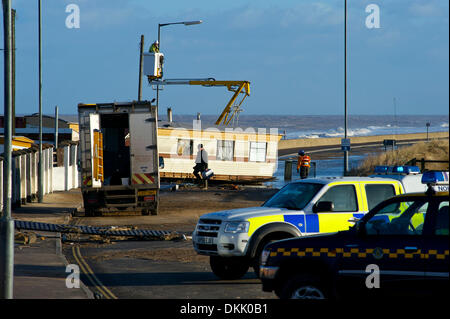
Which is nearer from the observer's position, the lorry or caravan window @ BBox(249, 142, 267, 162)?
the lorry

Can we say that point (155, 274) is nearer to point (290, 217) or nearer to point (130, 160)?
point (290, 217)

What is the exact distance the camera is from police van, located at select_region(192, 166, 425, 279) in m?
12.8

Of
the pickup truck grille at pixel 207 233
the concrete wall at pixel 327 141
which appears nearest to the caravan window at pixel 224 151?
the pickup truck grille at pixel 207 233

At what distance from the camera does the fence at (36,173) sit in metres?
26.2

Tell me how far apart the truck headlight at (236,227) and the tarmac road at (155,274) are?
0.89m

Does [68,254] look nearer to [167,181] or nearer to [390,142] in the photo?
[390,142]

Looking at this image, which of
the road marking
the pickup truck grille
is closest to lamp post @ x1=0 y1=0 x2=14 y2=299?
the road marking

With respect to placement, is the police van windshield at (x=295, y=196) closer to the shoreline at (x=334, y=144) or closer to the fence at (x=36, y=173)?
the fence at (x=36, y=173)

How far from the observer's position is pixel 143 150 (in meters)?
24.9

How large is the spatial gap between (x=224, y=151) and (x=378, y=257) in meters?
33.5

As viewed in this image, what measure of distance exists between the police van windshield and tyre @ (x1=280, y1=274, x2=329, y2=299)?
389cm

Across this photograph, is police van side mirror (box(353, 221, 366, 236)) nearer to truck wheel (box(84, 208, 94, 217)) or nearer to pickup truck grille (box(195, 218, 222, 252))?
pickup truck grille (box(195, 218, 222, 252))

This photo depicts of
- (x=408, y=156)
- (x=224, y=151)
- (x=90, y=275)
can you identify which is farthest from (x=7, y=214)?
(x=408, y=156)
